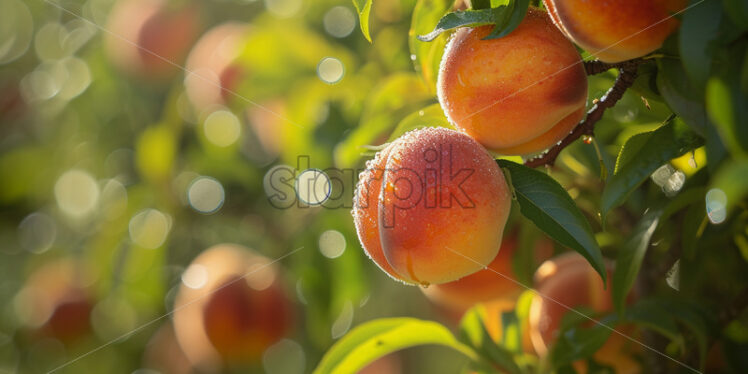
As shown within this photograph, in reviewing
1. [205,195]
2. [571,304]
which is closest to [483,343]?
[571,304]

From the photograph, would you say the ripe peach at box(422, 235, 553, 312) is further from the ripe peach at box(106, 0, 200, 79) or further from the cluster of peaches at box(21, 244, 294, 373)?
the ripe peach at box(106, 0, 200, 79)

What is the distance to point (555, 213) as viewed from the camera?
44 cm

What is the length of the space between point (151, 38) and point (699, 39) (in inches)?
41.2

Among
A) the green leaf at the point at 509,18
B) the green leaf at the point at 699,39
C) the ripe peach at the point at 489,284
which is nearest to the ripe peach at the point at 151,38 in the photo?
the ripe peach at the point at 489,284

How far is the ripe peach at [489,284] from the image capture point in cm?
80

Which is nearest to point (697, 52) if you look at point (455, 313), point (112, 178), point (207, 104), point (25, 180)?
point (455, 313)

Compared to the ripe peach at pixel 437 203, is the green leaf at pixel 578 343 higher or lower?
lower

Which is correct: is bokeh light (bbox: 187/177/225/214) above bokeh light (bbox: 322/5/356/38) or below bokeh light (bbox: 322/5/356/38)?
below

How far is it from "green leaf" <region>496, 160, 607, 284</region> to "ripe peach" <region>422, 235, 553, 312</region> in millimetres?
349

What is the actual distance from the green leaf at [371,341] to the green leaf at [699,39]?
38 centimetres

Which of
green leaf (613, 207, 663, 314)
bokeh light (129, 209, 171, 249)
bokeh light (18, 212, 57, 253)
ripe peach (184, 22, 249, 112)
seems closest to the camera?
green leaf (613, 207, 663, 314)

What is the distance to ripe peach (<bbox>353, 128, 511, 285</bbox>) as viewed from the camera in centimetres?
42

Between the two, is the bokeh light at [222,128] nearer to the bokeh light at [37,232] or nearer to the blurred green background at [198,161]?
the blurred green background at [198,161]

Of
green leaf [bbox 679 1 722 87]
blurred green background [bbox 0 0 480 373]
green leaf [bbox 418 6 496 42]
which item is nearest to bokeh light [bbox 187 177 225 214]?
blurred green background [bbox 0 0 480 373]
